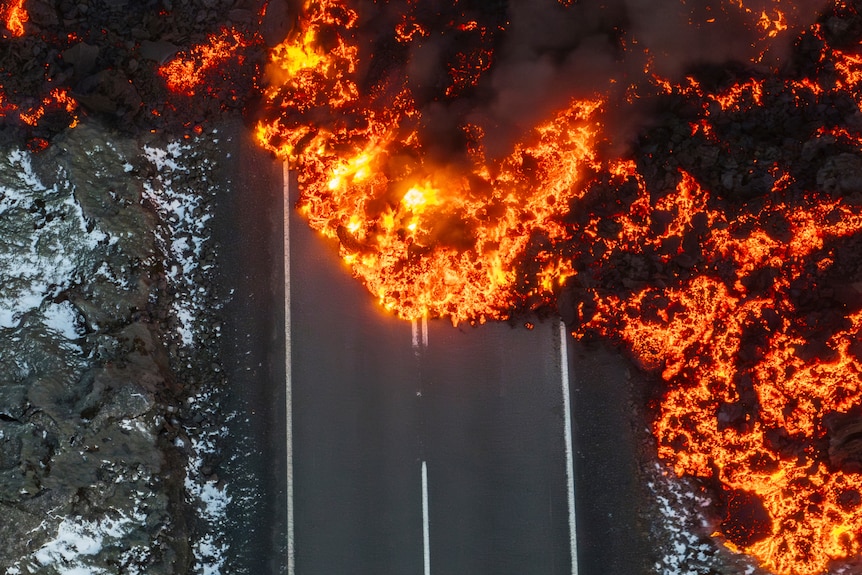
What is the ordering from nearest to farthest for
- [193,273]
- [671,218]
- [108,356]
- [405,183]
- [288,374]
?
[671,218] → [108,356] → [405,183] → [288,374] → [193,273]

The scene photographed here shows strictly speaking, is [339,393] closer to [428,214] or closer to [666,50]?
[428,214]

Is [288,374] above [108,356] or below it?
below

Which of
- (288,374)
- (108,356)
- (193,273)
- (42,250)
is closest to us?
(108,356)

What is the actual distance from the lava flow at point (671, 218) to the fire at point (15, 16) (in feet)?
14.2

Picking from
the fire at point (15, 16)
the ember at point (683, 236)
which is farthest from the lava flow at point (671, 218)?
the fire at point (15, 16)

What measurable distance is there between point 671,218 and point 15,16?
34.8 ft

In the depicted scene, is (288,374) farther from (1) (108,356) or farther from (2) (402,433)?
(1) (108,356)

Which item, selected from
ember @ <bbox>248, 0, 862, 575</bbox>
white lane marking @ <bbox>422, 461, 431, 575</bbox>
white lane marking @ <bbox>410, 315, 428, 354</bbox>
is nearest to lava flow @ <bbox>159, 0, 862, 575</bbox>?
ember @ <bbox>248, 0, 862, 575</bbox>

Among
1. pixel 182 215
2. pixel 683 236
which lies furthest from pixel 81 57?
pixel 683 236

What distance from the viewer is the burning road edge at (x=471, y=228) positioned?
876cm

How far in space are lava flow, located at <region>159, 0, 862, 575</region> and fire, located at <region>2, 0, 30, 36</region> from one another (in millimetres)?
4322

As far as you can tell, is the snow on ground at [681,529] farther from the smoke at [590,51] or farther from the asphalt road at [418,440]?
the smoke at [590,51]

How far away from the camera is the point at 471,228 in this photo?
9.32 m

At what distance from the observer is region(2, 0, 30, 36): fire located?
967cm
